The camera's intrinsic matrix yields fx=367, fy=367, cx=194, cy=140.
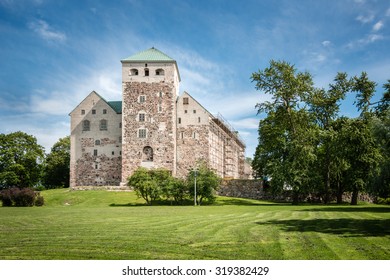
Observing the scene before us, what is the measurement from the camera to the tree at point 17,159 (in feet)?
120

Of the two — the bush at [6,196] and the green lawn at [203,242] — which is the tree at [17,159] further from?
the green lawn at [203,242]

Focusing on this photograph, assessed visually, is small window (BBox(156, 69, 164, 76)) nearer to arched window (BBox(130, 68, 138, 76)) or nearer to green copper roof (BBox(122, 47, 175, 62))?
green copper roof (BBox(122, 47, 175, 62))

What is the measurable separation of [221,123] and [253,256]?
53.8 m

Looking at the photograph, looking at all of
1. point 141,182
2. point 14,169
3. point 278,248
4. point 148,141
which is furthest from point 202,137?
point 278,248

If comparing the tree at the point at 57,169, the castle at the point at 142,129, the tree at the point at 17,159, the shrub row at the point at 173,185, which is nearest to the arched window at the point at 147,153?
the castle at the point at 142,129

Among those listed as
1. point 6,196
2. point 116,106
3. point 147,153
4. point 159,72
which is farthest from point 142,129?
point 6,196

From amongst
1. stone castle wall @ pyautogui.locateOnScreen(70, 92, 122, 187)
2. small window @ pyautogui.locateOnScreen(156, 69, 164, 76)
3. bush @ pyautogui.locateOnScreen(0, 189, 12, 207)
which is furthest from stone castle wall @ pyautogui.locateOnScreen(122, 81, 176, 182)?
bush @ pyautogui.locateOnScreen(0, 189, 12, 207)

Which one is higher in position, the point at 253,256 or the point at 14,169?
the point at 14,169

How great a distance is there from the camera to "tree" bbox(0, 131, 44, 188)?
36.6m

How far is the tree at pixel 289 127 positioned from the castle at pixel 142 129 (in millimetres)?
15172

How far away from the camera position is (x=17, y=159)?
131 feet

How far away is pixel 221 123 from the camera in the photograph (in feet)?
205

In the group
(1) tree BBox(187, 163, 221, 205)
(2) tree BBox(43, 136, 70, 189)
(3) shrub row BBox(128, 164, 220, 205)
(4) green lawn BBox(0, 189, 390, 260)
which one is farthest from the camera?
(2) tree BBox(43, 136, 70, 189)
